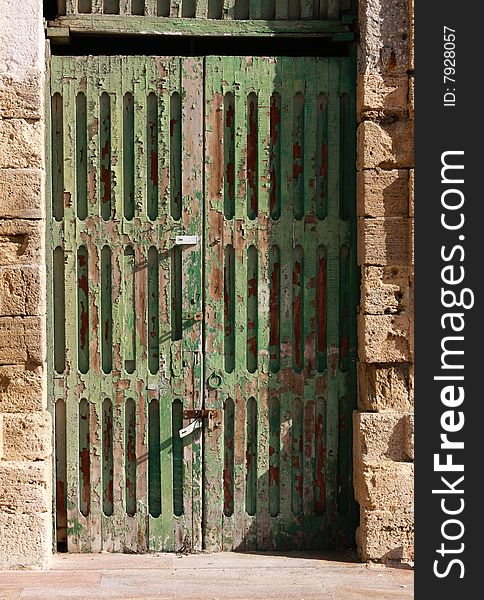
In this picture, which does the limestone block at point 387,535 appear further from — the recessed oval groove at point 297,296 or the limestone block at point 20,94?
the limestone block at point 20,94

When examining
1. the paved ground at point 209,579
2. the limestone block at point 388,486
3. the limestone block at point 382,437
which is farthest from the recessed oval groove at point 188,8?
the paved ground at point 209,579

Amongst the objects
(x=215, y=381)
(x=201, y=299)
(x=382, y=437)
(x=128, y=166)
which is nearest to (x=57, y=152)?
(x=128, y=166)

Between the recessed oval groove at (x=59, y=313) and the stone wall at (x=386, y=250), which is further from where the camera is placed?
the recessed oval groove at (x=59, y=313)

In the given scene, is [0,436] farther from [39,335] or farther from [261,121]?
[261,121]

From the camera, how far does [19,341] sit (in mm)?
5355

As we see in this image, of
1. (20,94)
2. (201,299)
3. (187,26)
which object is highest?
(187,26)

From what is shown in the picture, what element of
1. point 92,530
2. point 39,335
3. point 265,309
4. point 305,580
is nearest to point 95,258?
point 39,335

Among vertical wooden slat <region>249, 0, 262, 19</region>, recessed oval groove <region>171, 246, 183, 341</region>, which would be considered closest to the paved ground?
recessed oval groove <region>171, 246, 183, 341</region>

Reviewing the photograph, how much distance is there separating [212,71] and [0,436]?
91.0 inches

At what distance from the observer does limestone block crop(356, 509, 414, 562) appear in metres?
5.51

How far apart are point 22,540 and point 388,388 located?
7.00 feet

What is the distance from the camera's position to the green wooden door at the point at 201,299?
5.62 metres

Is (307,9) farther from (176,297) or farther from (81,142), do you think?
(176,297)

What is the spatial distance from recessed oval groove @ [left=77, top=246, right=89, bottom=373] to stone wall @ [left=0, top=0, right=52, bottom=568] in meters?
0.30
